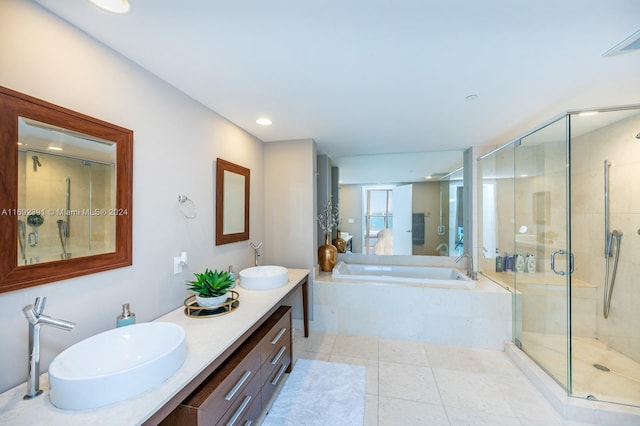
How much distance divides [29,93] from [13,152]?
0.26 m

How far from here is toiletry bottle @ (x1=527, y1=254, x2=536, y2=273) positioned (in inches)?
103

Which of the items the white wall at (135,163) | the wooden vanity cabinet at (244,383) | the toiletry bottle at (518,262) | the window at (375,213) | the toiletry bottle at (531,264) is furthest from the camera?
the window at (375,213)

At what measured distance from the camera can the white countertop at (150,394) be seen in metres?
0.78

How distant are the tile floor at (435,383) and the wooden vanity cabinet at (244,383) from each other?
0.68 m

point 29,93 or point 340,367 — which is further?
point 340,367

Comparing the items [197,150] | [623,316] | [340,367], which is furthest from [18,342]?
[623,316]

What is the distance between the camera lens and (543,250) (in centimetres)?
252

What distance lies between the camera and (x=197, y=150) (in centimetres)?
196

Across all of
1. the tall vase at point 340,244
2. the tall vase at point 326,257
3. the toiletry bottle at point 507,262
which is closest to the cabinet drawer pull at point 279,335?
the tall vase at point 326,257

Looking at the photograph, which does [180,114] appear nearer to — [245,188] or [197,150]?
[197,150]

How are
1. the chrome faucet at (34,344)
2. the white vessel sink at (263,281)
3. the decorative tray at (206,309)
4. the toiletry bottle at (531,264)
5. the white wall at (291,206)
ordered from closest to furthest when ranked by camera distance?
the chrome faucet at (34,344) < the decorative tray at (206,309) < the white vessel sink at (263,281) < the toiletry bottle at (531,264) < the white wall at (291,206)

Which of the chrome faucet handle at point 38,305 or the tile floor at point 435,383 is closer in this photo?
the chrome faucet handle at point 38,305

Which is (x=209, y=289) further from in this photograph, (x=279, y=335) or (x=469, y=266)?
(x=469, y=266)

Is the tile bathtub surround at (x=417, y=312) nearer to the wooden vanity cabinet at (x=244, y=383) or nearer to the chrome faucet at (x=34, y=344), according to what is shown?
the wooden vanity cabinet at (x=244, y=383)
